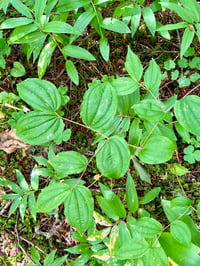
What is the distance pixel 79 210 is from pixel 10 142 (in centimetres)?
107

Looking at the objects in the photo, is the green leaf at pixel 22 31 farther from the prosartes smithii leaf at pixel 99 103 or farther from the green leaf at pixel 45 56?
the prosartes smithii leaf at pixel 99 103

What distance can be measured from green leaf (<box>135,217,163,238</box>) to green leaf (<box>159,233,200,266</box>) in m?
0.21

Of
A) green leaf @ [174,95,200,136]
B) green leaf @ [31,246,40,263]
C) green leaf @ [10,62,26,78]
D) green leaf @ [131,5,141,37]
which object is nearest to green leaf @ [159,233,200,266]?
green leaf @ [174,95,200,136]

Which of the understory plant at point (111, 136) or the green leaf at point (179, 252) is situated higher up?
the understory plant at point (111, 136)

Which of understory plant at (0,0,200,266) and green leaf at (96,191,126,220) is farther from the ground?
understory plant at (0,0,200,266)

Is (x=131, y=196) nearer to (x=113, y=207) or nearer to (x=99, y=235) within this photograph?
(x=113, y=207)

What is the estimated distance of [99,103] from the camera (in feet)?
3.59

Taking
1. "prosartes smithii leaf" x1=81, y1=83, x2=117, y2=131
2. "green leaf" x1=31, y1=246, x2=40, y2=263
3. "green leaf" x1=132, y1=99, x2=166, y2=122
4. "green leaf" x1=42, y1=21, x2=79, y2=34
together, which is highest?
"green leaf" x1=42, y1=21, x2=79, y2=34

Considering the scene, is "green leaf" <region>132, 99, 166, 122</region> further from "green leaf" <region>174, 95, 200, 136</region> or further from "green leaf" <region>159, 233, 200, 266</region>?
"green leaf" <region>159, 233, 200, 266</region>

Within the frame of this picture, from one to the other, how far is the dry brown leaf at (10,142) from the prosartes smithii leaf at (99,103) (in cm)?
98

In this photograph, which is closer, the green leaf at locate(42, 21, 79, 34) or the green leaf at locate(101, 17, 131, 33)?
the green leaf at locate(42, 21, 79, 34)

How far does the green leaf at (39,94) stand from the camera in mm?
1146

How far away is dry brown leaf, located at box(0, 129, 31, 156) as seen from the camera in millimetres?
1933

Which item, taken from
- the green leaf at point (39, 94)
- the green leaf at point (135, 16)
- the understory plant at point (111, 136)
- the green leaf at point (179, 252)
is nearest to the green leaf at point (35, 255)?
the understory plant at point (111, 136)
